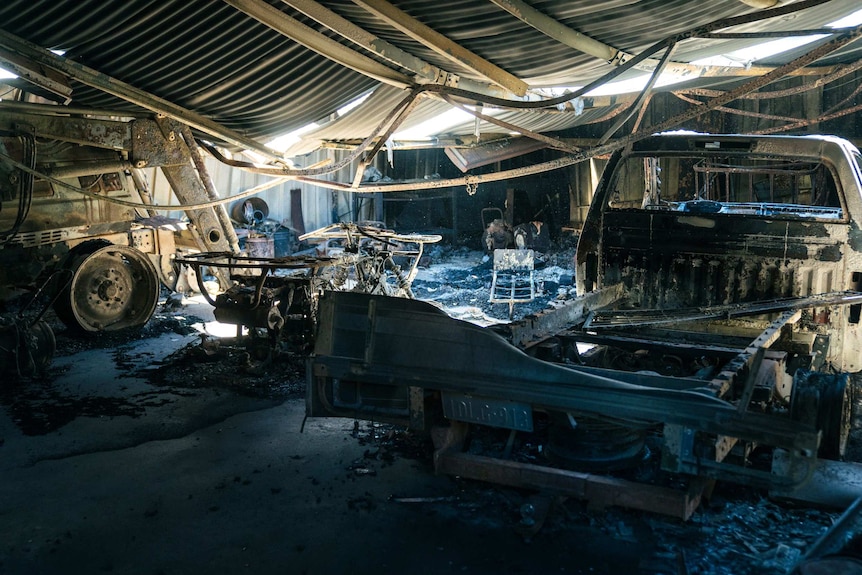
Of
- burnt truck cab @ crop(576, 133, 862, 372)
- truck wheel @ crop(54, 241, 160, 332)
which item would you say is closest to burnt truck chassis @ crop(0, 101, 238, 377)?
truck wheel @ crop(54, 241, 160, 332)

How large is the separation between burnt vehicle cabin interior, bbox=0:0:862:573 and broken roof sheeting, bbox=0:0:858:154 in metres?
0.03

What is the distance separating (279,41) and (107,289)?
458 centimetres

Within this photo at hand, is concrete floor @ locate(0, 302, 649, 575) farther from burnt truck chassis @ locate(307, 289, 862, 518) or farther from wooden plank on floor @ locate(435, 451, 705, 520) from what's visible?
burnt truck chassis @ locate(307, 289, 862, 518)

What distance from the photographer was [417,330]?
3.77 meters

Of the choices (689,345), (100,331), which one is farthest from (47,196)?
(689,345)

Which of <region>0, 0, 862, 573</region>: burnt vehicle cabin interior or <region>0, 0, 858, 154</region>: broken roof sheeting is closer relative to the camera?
<region>0, 0, 862, 573</region>: burnt vehicle cabin interior

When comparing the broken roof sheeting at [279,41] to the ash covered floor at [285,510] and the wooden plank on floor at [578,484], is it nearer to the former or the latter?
the ash covered floor at [285,510]

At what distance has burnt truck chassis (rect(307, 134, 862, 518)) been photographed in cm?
329

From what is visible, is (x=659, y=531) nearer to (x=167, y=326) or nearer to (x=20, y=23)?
(x=20, y=23)

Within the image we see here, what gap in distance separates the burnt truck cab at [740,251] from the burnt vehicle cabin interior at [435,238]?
0.8 inches

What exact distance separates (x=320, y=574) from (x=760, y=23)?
17.0 feet

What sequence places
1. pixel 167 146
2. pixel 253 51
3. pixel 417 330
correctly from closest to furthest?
pixel 417 330 → pixel 253 51 → pixel 167 146

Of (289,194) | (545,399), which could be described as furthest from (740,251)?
(289,194)

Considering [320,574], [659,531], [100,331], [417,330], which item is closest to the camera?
[320,574]
